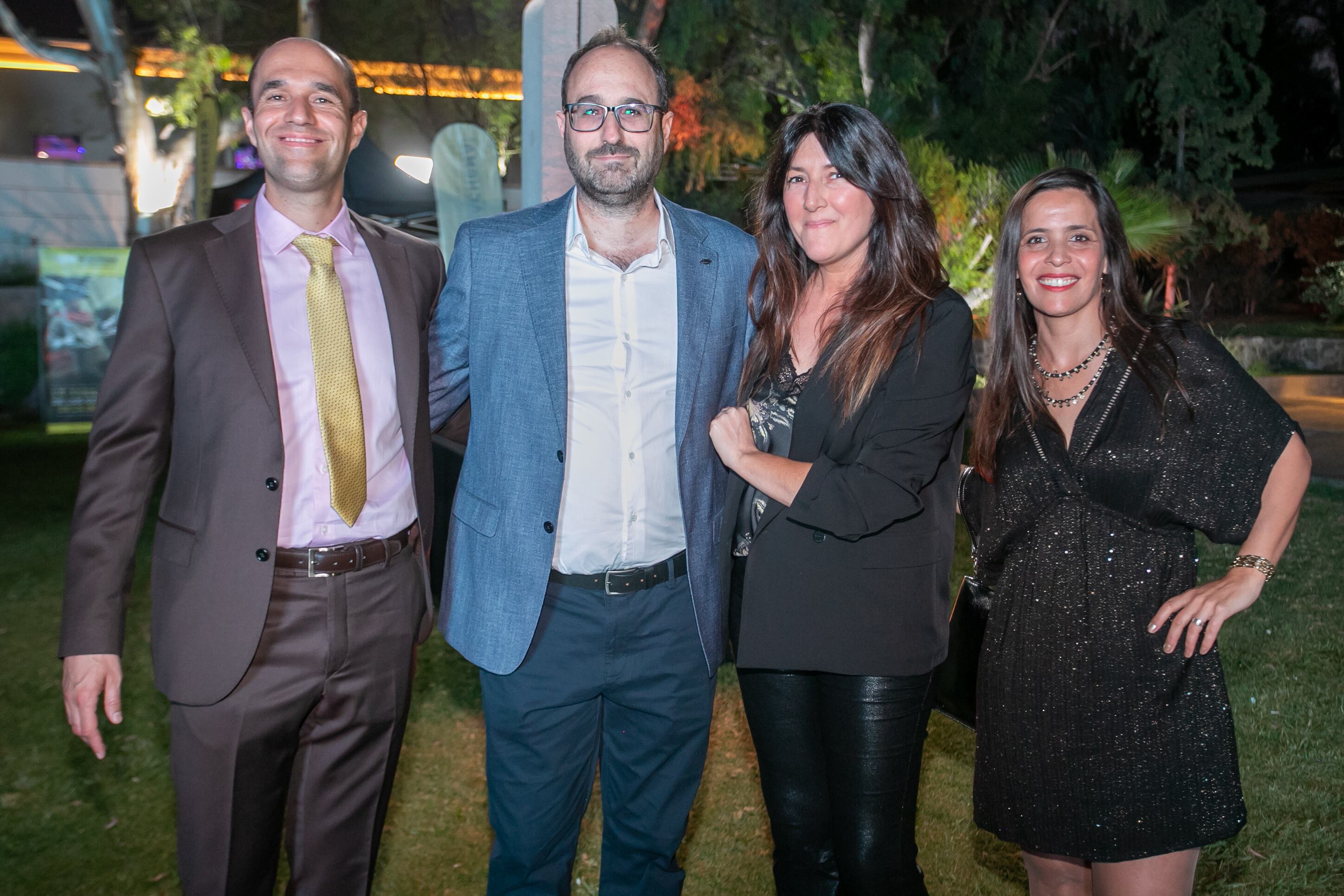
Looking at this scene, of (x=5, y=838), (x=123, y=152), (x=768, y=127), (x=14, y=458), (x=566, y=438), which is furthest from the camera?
(x=768, y=127)

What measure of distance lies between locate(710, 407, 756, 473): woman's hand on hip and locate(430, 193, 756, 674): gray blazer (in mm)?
157

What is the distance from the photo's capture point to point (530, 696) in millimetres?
2613

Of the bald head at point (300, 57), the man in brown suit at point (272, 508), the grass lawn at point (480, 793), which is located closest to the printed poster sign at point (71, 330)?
the grass lawn at point (480, 793)

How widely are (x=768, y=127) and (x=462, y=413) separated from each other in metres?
20.0

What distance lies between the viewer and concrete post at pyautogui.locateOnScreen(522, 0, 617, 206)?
4570 mm

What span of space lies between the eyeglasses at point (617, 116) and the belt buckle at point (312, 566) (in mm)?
1180

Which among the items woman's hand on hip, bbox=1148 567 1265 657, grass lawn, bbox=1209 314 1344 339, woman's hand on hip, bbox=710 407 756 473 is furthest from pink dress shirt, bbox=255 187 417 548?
grass lawn, bbox=1209 314 1344 339

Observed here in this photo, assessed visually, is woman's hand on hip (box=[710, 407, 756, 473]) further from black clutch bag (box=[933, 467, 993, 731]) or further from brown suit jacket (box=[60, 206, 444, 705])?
brown suit jacket (box=[60, 206, 444, 705])

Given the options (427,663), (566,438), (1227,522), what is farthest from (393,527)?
(427,663)

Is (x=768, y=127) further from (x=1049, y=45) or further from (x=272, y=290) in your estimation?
(x=272, y=290)

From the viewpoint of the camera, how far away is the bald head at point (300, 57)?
2496mm

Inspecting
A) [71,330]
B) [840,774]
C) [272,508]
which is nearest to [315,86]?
[272,508]

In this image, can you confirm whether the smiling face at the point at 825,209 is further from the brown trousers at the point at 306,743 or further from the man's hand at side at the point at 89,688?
the man's hand at side at the point at 89,688

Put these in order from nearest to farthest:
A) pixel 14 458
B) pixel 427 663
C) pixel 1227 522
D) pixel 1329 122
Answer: pixel 1227 522 → pixel 427 663 → pixel 14 458 → pixel 1329 122
